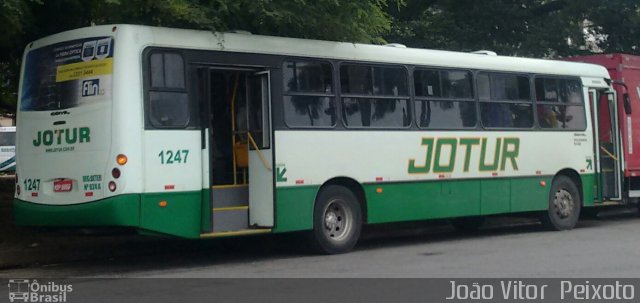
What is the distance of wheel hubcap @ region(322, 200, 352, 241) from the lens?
13.3 meters

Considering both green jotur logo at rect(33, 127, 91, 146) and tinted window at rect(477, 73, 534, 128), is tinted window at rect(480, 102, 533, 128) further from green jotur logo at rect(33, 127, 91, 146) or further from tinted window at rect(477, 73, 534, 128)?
green jotur logo at rect(33, 127, 91, 146)

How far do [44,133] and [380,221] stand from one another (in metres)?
5.11

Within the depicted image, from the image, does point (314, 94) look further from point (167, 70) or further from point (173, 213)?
point (173, 213)

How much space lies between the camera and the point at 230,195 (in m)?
12.4

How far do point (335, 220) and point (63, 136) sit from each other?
164 inches

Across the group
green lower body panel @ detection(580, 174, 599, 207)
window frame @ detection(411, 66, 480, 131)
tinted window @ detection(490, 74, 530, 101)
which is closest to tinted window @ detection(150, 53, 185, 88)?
window frame @ detection(411, 66, 480, 131)

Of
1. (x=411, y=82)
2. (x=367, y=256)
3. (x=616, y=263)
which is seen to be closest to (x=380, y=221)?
(x=367, y=256)

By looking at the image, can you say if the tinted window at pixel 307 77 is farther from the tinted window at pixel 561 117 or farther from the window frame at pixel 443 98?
the tinted window at pixel 561 117

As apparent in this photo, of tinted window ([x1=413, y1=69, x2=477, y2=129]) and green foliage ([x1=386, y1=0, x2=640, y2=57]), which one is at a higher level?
green foliage ([x1=386, y1=0, x2=640, y2=57])

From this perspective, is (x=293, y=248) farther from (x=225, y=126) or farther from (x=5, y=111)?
(x=5, y=111)

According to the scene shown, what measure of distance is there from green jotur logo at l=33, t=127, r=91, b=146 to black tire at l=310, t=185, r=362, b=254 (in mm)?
3509

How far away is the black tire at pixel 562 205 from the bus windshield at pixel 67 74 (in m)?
9.06

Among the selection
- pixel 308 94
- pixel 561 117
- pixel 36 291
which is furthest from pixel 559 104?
pixel 36 291

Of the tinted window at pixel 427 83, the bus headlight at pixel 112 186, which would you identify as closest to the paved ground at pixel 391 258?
the bus headlight at pixel 112 186
